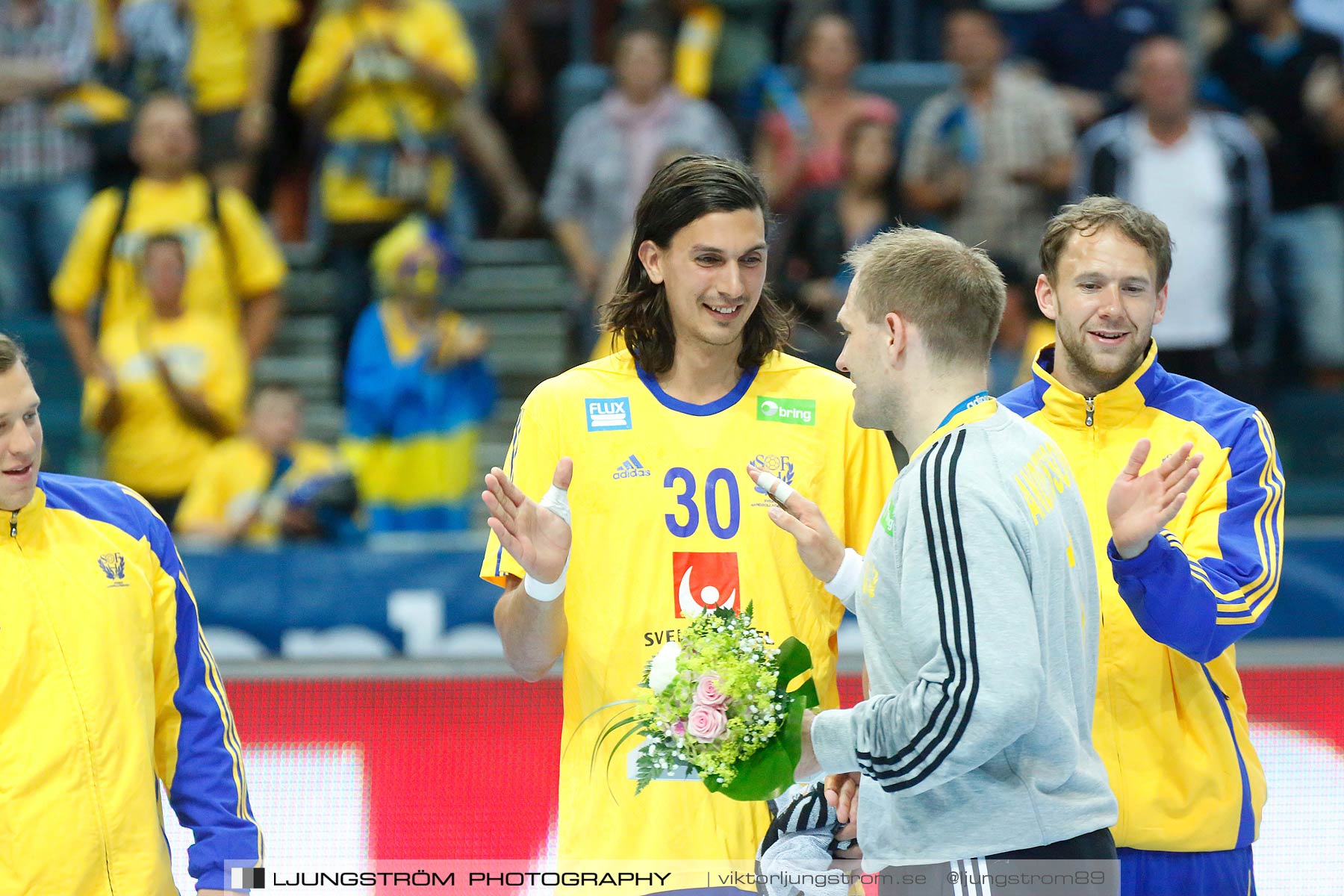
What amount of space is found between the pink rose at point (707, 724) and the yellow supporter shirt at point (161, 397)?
673 centimetres

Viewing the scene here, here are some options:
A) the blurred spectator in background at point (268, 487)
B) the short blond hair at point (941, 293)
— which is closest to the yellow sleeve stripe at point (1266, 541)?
the short blond hair at point (941, 293)

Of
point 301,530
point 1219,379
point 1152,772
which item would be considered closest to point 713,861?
point 1152,772

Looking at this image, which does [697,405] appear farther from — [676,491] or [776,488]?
[776,488]

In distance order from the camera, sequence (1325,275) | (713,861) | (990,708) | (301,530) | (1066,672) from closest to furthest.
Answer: (990,708) → (1066,672) → (713,861) → (301,530) → (1325,275)

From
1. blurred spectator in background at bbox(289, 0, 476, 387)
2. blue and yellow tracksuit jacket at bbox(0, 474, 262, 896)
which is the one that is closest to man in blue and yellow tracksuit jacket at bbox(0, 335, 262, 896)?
blue and yellow tracksuit jacket at bbox(0, 474, 262, 896)

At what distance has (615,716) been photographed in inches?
149

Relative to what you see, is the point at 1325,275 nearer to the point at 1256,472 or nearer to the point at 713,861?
the point at 1256,472

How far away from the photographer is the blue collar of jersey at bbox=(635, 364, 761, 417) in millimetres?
3908

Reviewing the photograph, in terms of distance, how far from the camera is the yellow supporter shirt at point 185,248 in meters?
9.49

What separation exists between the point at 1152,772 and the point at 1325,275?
7503mm

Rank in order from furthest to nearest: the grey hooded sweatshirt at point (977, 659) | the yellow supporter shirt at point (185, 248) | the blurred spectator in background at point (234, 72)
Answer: the blurred spectator in background at point (234, 72)
the yellow supporter shirt at point (185, 248)
the grey hooded sweatshirt at point (977, 659)

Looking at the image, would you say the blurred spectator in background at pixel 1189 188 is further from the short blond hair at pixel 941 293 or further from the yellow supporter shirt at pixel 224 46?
the short blond hair at pixel 941 293

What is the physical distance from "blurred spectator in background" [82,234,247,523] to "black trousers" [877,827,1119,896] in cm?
714

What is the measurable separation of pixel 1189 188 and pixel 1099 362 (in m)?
5.86
